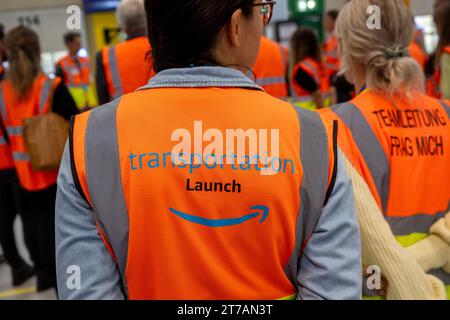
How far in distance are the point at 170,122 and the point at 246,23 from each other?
0.22 m

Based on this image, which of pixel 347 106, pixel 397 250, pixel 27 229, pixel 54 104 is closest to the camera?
pixel 397 250

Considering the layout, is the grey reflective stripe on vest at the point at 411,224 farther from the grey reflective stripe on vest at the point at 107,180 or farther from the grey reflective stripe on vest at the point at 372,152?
the grey reflective stripe on vest at the point at 107,180

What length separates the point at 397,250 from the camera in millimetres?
1198

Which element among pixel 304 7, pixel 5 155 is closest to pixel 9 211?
pixel 5 155

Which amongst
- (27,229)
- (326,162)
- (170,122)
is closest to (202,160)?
(170,122)

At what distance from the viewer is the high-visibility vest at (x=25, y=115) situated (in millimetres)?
2635

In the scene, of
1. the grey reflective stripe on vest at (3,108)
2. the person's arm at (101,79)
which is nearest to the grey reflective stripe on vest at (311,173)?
the person's arm at (101,79)

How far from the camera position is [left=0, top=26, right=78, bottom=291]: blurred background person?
8.68 feet

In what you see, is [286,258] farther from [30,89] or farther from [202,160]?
[30,89]

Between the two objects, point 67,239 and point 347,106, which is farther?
point 347,106

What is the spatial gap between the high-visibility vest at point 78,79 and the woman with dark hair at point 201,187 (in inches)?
198

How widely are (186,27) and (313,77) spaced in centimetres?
340

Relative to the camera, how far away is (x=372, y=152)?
1.33 meters
